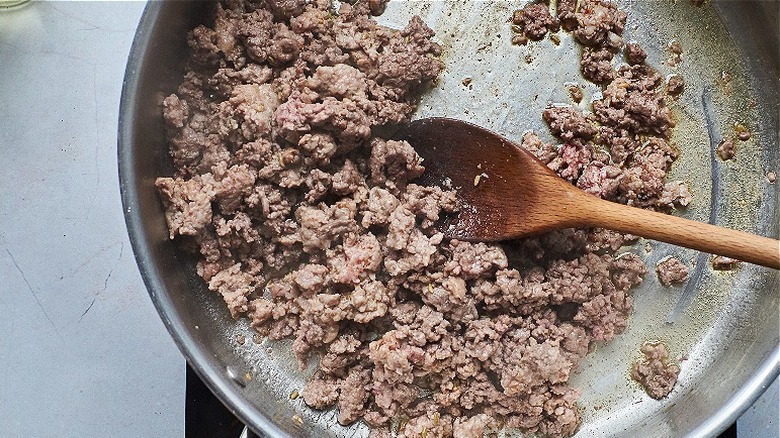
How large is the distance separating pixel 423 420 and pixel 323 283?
0.57 meters

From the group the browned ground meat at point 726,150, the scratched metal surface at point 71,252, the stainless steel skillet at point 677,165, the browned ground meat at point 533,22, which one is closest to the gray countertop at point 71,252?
the scratched metal surface at point 71,252

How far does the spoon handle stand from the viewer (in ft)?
6.31

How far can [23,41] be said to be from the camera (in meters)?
2.57

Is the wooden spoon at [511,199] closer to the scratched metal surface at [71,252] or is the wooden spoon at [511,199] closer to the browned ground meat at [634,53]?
the browned ground meat at [634,53]

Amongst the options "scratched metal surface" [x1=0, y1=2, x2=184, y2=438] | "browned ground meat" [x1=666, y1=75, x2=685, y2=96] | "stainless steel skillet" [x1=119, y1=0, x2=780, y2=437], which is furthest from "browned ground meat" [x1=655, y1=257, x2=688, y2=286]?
"scratched metal surface" [x1=0, y1=2, x2=184, y2=438]

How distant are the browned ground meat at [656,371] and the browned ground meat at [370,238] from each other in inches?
5.9

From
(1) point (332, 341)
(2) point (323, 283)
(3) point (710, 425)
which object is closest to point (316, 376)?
(1) point (332, 341)

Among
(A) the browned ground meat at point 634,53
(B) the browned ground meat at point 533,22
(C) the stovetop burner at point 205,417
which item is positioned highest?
(B) the browned ground meat at point 533,22

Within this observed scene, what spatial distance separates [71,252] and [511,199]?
5.23 feet

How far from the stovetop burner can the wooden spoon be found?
75 centimetres

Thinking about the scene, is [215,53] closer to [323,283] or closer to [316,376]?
[323,283]

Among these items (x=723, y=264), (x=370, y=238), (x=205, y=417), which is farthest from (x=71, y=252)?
(x=723, y=264)

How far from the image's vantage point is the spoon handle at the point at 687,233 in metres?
1.92

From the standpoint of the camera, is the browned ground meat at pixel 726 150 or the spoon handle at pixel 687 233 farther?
the browned ground meat at pixel 726 150
